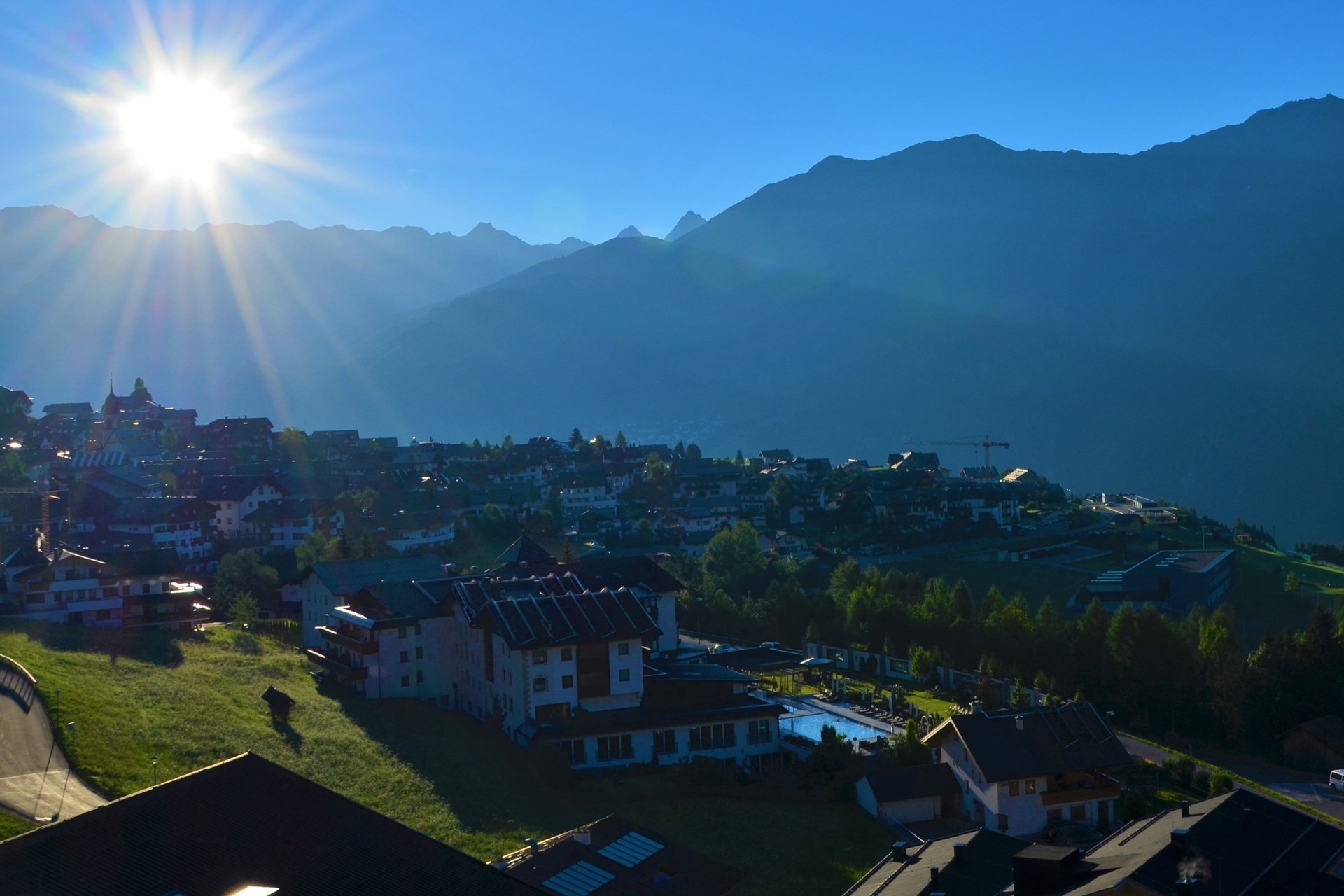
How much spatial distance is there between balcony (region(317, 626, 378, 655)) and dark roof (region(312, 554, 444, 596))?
6.55 ft

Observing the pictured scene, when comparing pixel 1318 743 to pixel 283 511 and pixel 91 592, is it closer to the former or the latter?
pixel 91 592

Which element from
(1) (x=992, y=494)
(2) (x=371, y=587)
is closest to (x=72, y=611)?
(2) (x=371, y=587)

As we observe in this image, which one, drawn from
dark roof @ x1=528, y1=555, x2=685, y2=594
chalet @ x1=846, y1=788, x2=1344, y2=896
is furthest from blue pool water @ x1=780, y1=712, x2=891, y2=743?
chalet @ x1=846, y1=788, x2=1344, y2=896

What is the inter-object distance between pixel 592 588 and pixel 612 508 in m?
36.9

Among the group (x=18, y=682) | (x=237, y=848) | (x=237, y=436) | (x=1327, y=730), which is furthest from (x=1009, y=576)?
(x=237, y=436)

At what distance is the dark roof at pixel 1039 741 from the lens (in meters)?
22.5

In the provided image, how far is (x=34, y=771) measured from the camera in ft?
59.1

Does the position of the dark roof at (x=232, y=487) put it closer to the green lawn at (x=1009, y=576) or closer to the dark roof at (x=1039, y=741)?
the green lawn at (x=1009, y=576)

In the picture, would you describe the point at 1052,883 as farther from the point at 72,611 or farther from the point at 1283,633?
the point at 72,611

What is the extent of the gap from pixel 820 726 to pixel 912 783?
6.23m

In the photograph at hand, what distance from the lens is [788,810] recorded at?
74.6 ft

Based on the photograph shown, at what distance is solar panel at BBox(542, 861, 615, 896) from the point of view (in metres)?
14.5

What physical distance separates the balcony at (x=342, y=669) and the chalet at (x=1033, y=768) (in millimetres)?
15107

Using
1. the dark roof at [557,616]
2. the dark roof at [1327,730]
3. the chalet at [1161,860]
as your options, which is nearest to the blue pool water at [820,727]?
the dark roof at [557,616]
